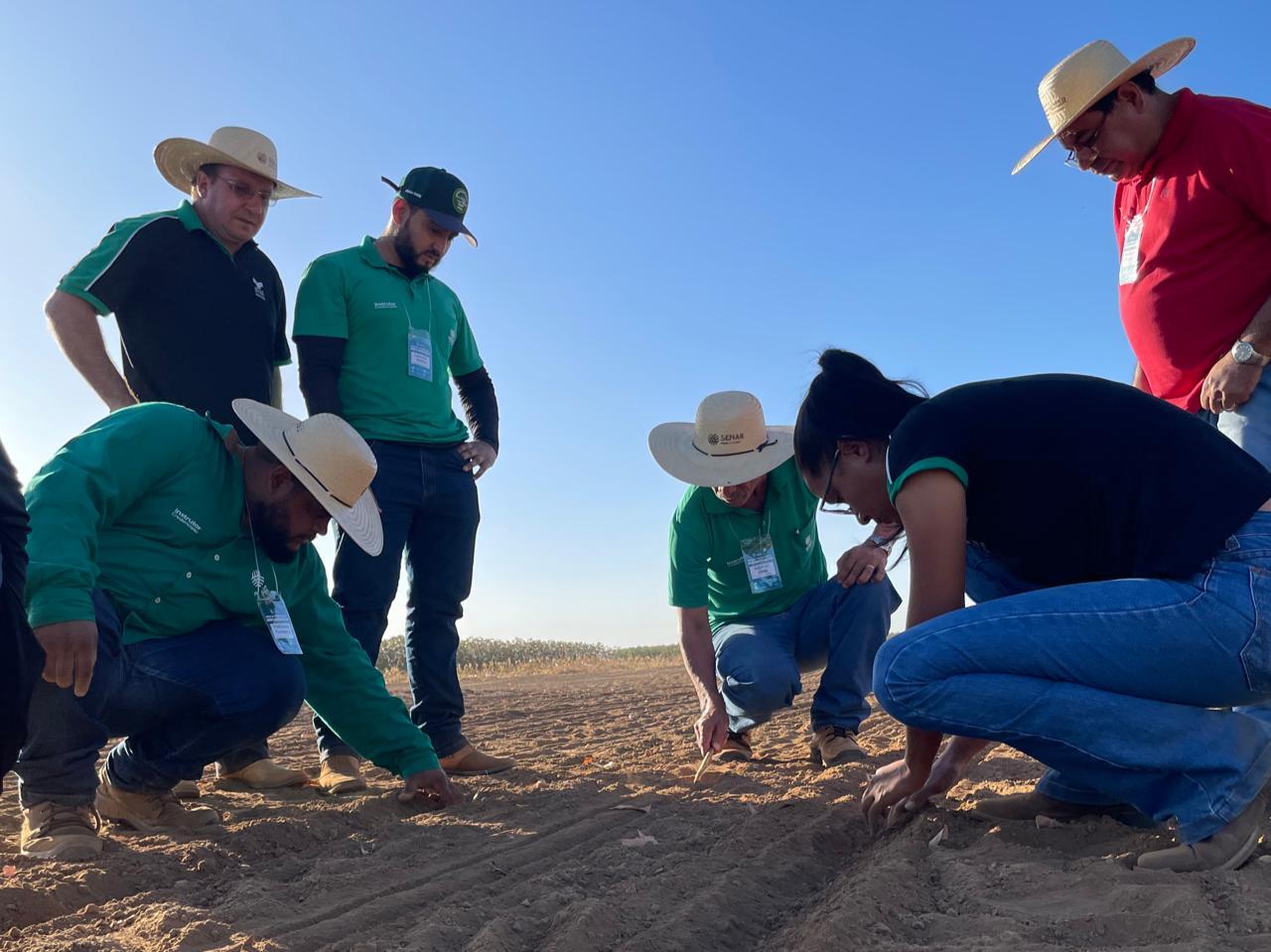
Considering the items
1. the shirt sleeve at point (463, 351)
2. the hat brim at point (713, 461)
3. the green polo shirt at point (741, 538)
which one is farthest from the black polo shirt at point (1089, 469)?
the shirt sleeve at point (463, 351)

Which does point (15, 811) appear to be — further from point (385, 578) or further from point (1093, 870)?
point (1093, 870)

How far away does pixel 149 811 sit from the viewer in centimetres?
347

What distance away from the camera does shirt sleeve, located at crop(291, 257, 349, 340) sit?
4453 mm

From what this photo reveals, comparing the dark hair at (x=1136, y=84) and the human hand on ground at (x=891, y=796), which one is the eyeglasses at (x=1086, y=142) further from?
the human hand on ground at (x=891, y=796)

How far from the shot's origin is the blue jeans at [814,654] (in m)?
4.48

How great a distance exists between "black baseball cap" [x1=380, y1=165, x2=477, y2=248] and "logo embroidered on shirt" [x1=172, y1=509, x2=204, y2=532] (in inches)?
69.1

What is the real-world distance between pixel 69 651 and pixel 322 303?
1.98 meters

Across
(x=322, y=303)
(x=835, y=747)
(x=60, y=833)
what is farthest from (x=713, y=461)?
(x=60, y=833)

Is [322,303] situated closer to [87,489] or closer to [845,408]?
[87,489]

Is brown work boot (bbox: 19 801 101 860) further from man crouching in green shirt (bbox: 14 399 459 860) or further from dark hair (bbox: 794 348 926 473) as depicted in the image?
dark hair (bbox: 794 348 926 473)

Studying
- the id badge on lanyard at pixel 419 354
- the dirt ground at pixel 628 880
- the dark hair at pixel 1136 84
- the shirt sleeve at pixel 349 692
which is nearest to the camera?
the dirt ground at pixel 628 880

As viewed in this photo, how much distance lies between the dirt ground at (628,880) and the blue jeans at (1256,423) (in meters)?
1.17

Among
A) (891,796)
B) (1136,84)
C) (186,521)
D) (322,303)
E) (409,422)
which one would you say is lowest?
(891,796)

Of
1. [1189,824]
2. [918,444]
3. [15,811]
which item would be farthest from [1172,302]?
[15,811]
